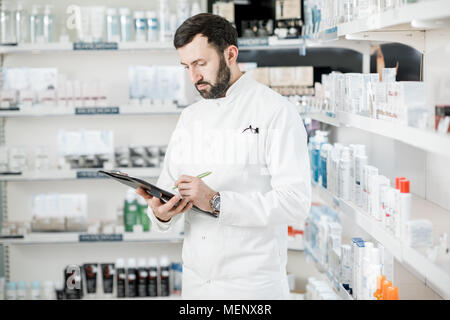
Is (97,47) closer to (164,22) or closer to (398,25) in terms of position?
(164,22)

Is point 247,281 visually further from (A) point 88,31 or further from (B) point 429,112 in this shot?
(A) point 88,31

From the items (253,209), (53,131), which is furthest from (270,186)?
(53,131)

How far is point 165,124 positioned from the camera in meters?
4.77

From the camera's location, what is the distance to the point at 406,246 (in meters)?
1.99

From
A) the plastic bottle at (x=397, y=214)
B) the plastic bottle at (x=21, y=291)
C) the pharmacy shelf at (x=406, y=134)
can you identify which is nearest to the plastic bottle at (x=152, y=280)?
the plastic bottle at (x=21, y=291)

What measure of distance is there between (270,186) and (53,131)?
9.08 ft

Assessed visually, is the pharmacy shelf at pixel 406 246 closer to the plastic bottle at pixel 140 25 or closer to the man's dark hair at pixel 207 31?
the man's dark hair at pixel 207 31

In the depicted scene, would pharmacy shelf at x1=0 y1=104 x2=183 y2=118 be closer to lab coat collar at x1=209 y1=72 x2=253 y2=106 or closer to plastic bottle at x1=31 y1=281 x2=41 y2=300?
plastic bottle at x1=31 y1=281 x2=41 y2=300

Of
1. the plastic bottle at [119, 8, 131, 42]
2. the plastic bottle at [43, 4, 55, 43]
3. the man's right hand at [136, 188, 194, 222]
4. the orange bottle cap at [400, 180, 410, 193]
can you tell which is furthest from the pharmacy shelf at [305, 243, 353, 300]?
the plastic bottle at [43, 4, 55, 43]

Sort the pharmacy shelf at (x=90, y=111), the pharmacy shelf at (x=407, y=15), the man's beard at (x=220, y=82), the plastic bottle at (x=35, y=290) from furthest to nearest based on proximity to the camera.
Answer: the plastic bottle at (x=35, y=290) < the pharmacy shelf at (x=90, y=111) < the man's beard at (x=220, y=82) < the pharmacy shelf at (x=407, y=15)

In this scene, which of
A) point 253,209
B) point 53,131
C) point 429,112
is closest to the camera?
point 429,112

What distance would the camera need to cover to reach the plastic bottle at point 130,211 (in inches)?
173

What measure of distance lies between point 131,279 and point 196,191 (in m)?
2.41

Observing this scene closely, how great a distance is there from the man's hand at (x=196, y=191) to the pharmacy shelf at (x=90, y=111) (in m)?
2.13
